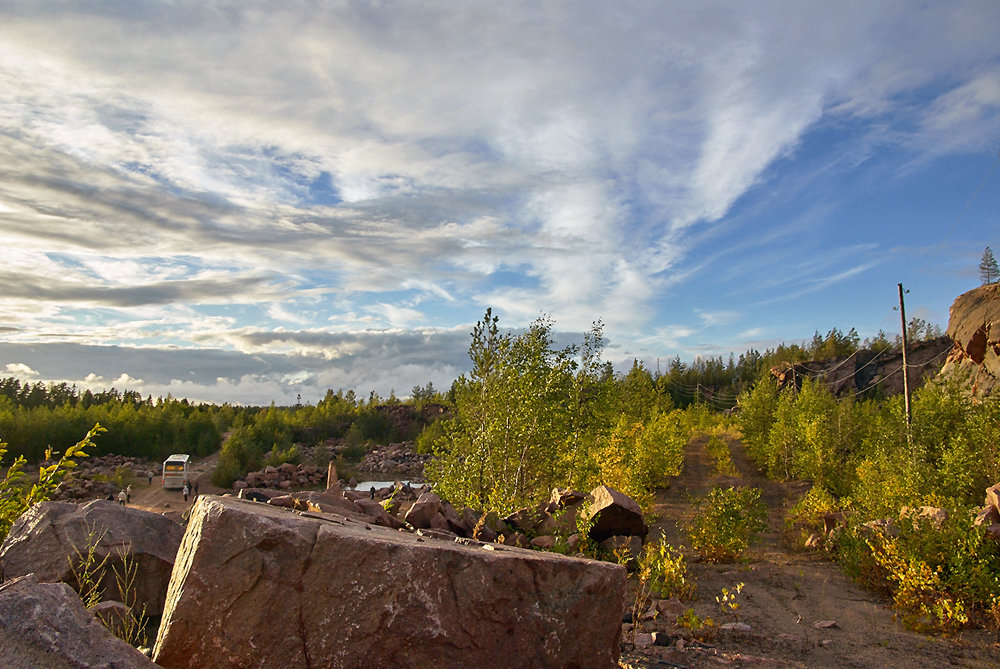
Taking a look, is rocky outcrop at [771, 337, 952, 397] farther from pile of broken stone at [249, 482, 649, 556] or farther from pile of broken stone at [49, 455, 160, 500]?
pile of broken stone at [49, 455, 160, 500]

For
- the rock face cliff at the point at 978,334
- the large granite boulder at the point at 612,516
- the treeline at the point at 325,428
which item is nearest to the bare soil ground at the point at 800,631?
the large granite boulder at the point at 612,516

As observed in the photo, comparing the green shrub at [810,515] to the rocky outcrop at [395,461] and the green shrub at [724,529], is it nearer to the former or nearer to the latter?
the green shrub at [724,529]

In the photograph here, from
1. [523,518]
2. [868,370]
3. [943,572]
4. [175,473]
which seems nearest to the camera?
[943,572]

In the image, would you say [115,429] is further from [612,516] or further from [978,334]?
[978,334]

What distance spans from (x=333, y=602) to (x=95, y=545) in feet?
10.6

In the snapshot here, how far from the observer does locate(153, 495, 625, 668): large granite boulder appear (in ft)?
15.6

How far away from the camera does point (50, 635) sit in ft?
11.9

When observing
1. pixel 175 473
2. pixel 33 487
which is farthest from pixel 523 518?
pixel 175 473

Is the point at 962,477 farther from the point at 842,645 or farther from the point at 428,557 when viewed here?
the point at 428,557

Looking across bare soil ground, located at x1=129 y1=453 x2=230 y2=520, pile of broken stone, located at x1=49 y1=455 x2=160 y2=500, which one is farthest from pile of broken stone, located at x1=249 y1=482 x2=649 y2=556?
pile of broken stone, located at x1=49 y1=455 x2=160 y2=500

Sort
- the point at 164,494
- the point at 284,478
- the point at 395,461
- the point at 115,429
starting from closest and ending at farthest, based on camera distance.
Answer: the point at 164,494
the point at 284,478
the point at 115,429
the point at 395,461

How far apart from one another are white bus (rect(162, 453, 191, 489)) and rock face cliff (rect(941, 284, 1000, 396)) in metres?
56.6

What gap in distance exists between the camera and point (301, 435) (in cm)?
10238

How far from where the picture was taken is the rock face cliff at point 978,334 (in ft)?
109
